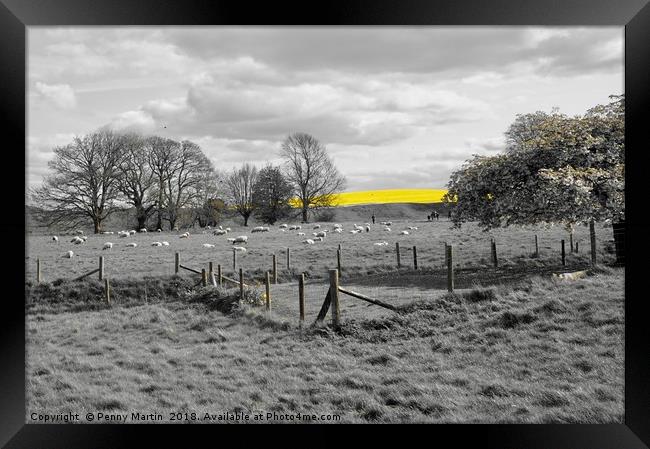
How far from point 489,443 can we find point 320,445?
1.18m

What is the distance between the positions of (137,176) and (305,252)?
23.1ft

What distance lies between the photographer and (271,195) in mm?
20984

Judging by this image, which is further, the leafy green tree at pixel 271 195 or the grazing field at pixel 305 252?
the leafy green tree at pixel 271 195

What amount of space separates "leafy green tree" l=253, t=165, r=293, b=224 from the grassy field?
11877mm

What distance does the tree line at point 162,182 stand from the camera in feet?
57.1

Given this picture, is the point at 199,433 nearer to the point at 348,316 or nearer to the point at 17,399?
the point at 17,399

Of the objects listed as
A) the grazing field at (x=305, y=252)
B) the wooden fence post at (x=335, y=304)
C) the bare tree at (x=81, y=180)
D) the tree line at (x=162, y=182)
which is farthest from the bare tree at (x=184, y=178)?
the wooden fence post at (x=335, y=304)

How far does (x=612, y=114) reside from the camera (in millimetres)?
10711

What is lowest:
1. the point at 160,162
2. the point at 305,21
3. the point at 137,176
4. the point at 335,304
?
the point at 335,304

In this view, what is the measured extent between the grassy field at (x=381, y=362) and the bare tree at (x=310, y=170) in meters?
9.95

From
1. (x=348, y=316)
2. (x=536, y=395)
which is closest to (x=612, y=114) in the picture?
(x=348, y=316)

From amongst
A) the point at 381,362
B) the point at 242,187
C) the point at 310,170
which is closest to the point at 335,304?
the point at 381,362

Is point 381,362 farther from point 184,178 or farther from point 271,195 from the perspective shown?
point 271,195

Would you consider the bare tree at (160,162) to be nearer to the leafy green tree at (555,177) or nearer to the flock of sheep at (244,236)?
the flock of sheep at (244,236)
